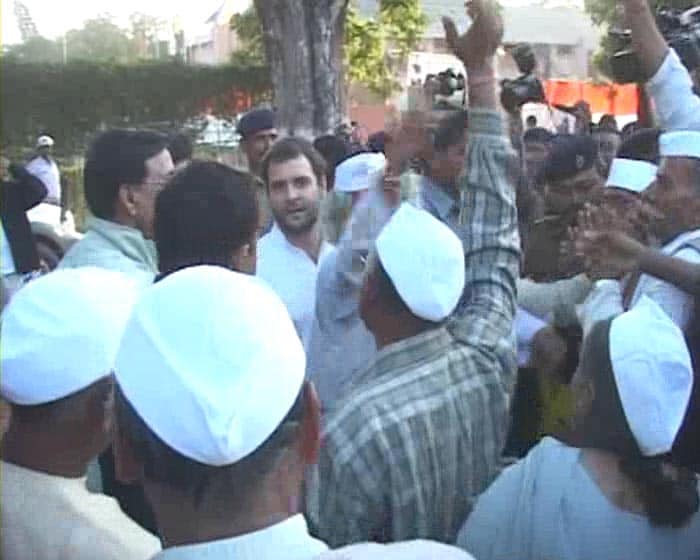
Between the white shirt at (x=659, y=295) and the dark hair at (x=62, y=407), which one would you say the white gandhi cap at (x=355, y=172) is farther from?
the dark hair at (x=62, y=407)

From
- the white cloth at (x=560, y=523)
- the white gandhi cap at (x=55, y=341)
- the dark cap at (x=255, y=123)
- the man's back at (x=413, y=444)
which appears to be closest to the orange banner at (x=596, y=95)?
the dark cap at (x=255, y=123)

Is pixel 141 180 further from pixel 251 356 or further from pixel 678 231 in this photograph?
pixel 251 356

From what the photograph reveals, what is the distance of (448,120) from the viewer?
4172mm

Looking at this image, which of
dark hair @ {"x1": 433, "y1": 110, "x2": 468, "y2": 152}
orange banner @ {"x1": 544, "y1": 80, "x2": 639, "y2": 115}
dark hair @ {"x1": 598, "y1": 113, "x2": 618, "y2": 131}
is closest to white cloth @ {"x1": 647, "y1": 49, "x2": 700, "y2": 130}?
dark hair @ {"x1": 433, "y1": 110, "x2": 468, "y2": 152}

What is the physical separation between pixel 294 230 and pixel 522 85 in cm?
157

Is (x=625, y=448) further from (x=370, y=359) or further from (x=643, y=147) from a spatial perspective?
(x=643, y=147)

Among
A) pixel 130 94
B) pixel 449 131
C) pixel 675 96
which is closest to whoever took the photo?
pixel 675 96

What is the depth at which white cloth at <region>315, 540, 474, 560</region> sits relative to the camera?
1.74 m

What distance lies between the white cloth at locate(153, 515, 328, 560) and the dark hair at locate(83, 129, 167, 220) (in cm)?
207

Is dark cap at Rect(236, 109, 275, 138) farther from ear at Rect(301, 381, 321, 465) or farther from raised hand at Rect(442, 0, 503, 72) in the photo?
ear at Rect(301, 381, 321, 465)

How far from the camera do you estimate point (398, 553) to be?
176cm

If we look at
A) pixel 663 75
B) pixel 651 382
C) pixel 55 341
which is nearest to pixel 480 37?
pixel 663 75

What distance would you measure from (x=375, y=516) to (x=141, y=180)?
4.47 ft

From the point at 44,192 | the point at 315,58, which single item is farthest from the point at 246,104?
the point at 44,192
